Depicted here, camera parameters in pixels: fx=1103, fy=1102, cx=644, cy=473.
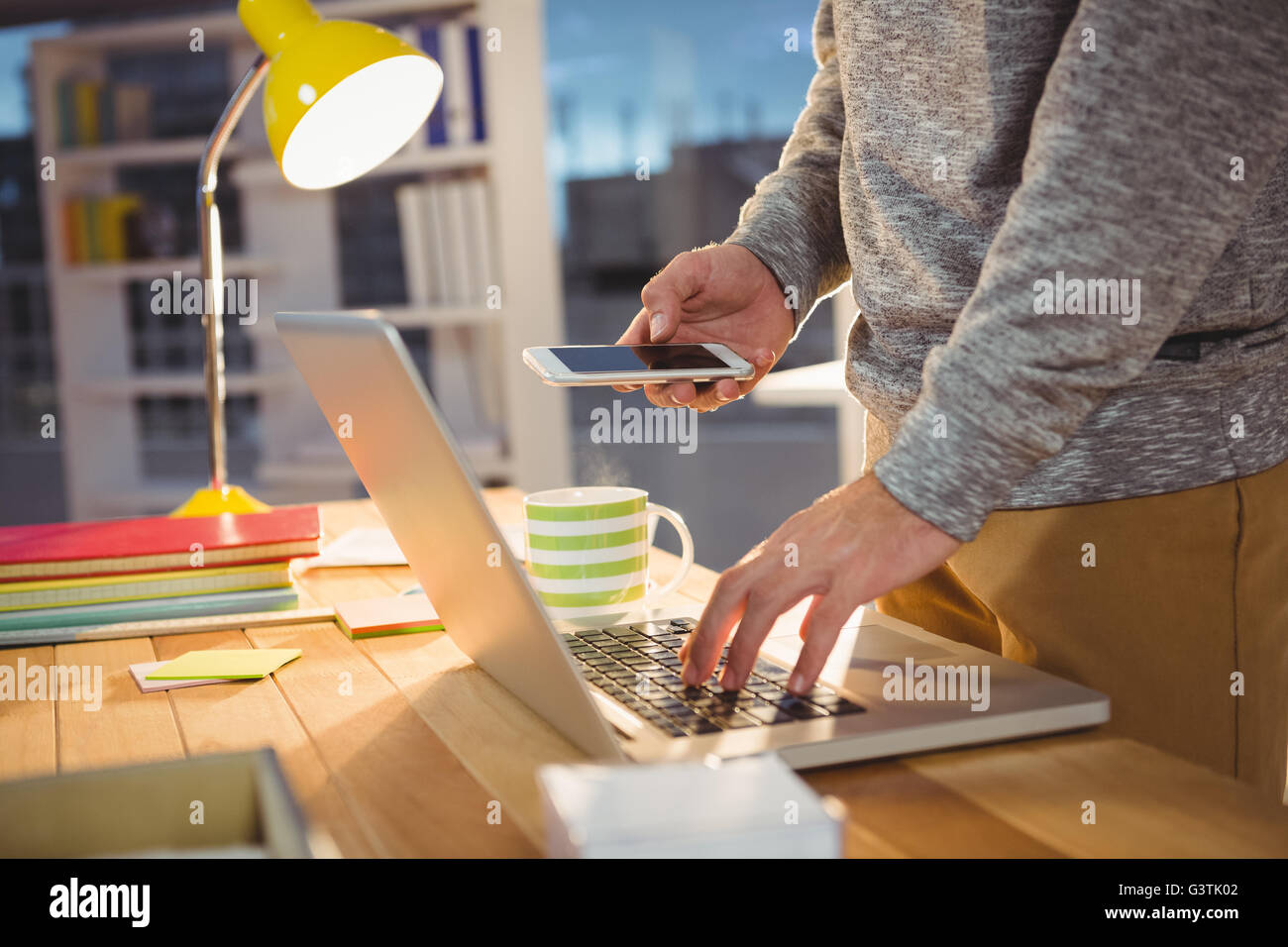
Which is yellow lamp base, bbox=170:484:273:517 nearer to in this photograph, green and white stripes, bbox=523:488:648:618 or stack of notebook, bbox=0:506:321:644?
stack of notebook, bbox=0:506:321:644

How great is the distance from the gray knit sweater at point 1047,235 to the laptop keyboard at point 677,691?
14cm

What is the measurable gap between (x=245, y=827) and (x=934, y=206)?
67cm

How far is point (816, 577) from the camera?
638 millimetres

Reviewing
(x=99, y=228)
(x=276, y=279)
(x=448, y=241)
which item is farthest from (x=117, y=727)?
(x=99, y=228)

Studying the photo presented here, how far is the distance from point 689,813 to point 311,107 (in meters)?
1.01

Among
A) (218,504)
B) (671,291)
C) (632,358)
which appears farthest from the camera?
(218,504)

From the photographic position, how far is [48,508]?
5449 millimetres

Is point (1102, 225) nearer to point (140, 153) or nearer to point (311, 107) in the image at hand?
point (311, 107)

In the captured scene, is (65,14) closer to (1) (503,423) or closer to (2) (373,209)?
(2) (373,209)

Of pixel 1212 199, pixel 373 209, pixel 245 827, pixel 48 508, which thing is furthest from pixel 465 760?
pixel 48 508

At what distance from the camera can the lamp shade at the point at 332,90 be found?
1169 mm

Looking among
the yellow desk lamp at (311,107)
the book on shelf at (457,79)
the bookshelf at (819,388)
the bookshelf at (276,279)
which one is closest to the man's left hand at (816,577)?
the yellow desk lamp at (311,107)

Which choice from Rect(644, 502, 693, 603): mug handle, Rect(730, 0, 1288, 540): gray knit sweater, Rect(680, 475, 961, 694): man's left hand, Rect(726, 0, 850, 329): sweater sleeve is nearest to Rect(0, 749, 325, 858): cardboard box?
Rect(680, 475, 961, 694): man's left hand

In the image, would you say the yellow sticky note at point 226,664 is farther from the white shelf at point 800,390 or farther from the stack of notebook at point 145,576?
the white shelf at point 800,390
